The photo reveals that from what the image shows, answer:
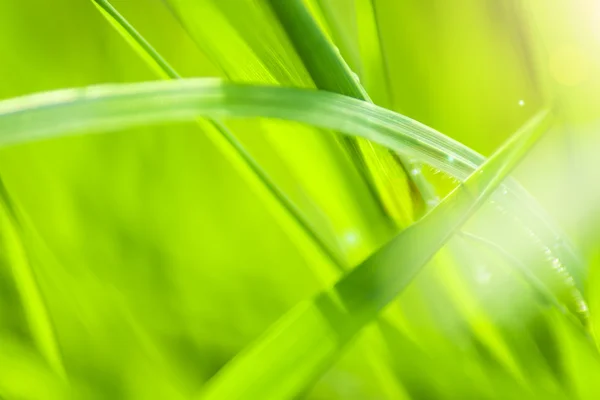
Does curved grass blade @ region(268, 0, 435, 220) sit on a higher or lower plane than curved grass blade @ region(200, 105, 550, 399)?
higher

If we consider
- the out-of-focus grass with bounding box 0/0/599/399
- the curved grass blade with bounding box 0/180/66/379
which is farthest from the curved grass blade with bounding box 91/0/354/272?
the curved grass blade with bounding box 0/180/66/379

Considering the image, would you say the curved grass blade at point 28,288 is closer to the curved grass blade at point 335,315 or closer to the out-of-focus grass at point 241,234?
the out-of-focus grass at point 241,234

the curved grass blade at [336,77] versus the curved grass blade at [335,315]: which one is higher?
the curved grass blade at [336,77]


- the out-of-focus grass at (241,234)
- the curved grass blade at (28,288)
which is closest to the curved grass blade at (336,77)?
the out-of-focus grass at (241,234)

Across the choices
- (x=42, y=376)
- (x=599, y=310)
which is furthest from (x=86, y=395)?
(x=599, y=310)

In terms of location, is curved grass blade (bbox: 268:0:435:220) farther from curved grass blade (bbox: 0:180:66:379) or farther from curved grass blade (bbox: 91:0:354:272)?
curved grass blade (bbox: 0:180:66:379)

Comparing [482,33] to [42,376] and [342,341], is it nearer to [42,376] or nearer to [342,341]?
[342,341]

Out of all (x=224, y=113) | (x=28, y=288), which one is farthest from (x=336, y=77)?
(x=28, y=288)

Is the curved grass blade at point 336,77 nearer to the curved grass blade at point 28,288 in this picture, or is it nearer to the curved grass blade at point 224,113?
the curved grass blade at point 224,113
